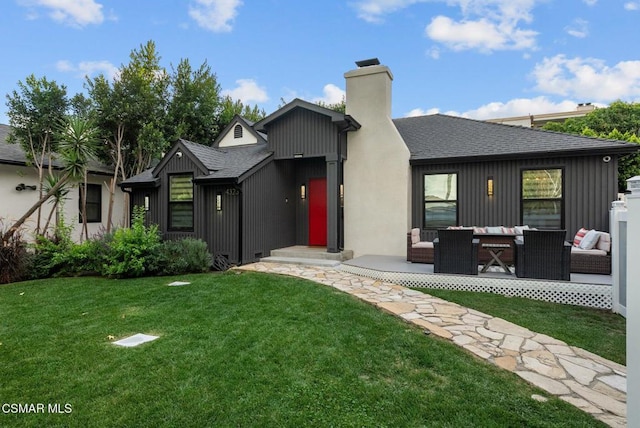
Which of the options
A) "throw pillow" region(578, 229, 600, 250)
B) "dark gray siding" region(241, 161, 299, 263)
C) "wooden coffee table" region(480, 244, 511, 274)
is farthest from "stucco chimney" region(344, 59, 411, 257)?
"throw pillow" region(578, 229, 600, 250)

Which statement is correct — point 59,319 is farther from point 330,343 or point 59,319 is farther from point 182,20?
point 182,20

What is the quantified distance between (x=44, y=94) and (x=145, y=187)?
16.7ft

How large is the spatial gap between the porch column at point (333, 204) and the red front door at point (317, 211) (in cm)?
141

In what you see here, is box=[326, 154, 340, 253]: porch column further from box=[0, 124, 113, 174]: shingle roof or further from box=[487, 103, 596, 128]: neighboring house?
box=[487, 103, 596, 128]: neighboring house

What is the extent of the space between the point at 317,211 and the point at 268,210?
1765 millimetres

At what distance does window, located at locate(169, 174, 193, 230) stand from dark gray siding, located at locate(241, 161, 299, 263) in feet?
6.58

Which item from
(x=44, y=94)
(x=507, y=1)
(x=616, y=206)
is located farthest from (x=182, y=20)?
(x=616, y=206)

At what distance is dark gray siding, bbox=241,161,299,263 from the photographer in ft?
30.1

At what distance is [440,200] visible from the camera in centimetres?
912

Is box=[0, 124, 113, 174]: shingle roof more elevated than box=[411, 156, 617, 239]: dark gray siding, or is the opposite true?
box=[0, 124, 113, 174]: shingle roof

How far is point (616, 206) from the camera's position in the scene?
5.98 m

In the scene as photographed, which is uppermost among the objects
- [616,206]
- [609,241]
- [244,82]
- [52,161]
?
[244,82]

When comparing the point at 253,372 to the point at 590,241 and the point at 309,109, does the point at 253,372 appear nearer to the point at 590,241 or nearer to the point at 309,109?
the point at 590,241

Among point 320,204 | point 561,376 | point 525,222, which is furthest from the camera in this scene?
point 320,204
